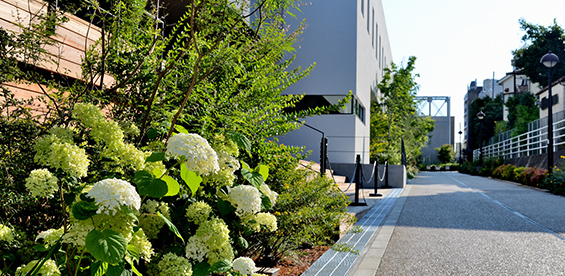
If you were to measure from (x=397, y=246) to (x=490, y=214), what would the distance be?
14.2ft

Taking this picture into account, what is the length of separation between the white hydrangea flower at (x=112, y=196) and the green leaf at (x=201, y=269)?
617 millimetres

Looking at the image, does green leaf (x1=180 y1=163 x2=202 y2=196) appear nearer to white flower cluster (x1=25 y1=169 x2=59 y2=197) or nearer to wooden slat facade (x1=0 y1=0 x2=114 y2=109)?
white flower cluster (x1=25 y1=169 x2=59 y2=197)

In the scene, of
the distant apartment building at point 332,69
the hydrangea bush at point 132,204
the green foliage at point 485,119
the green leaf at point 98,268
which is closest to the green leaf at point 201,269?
the hydrangea bush at point 132,204

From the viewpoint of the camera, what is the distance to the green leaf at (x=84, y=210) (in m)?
1.63

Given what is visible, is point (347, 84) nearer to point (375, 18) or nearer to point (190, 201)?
point (375, 18)

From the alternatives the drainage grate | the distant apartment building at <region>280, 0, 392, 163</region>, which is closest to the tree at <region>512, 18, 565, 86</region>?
the distant apartment building at <region>280, 0, 392, 163</region>

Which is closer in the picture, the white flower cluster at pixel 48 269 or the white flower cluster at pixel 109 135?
the white flower cluster at pixel 48 269

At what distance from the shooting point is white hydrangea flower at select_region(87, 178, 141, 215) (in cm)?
157

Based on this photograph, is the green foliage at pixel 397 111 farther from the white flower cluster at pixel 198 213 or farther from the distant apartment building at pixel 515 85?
the white flower cluster at pixel 198 213

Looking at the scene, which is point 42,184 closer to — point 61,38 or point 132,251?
point 132,251

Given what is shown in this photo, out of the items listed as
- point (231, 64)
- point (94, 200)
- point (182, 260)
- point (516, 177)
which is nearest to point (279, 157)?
point (231, 64)

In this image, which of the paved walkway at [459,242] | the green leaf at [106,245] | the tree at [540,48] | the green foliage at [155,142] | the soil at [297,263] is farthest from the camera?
the tree at [540,48]

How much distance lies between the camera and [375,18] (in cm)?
2612

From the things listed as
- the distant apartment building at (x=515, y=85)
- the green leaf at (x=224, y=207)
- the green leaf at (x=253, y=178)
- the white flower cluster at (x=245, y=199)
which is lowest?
the green leaf at (x=224, y=207)
